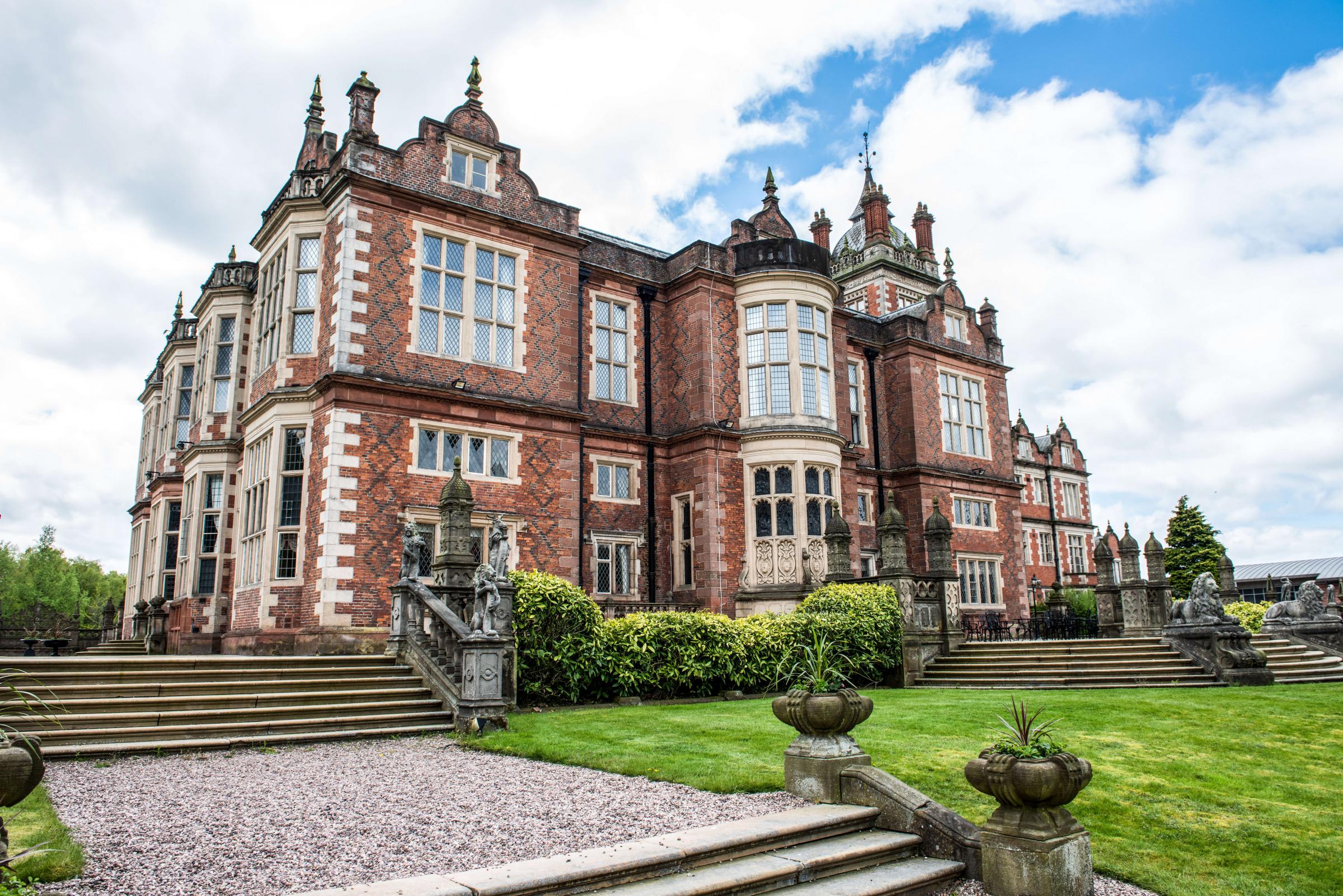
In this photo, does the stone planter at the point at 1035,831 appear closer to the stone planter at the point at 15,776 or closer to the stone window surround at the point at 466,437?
the stone planter at the point at 15,776

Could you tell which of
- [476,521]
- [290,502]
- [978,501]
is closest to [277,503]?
[290,502]

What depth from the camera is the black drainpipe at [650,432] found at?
22688mm

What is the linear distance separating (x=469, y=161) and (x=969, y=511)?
67.0 feet

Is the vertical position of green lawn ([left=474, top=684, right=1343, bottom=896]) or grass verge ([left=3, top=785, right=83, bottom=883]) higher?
grass verge ([left=3, top=785, right=83, bottom=883])

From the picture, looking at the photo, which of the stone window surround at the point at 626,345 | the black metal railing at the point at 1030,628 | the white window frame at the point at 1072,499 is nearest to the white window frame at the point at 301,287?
the stone window surround at the point at 626,345

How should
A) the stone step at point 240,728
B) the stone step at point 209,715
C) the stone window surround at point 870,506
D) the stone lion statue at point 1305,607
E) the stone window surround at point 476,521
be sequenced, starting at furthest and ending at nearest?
the stone window surround at point 870,506 < the stone lion statue at point 1305,607 < the stone window surround at point 476,521 < the stone step at point 209,715 < the stone step at point 240,728

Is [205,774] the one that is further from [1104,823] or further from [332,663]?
[1104,823]

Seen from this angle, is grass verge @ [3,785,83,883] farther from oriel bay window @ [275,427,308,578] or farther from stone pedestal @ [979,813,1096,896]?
oriel bay window @ [275,427,308,578]

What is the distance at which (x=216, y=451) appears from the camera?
22.5 meters

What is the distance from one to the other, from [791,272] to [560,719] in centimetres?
1521

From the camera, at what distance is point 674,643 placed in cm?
1611

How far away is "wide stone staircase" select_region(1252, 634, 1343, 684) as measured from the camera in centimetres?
1755

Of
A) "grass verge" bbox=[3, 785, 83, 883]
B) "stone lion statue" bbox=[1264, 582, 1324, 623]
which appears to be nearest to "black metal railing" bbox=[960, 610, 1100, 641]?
"stone lion statue" bbox=[1264, 582, 1324, 623]

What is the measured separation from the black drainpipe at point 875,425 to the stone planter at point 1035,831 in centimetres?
Result: 2303
